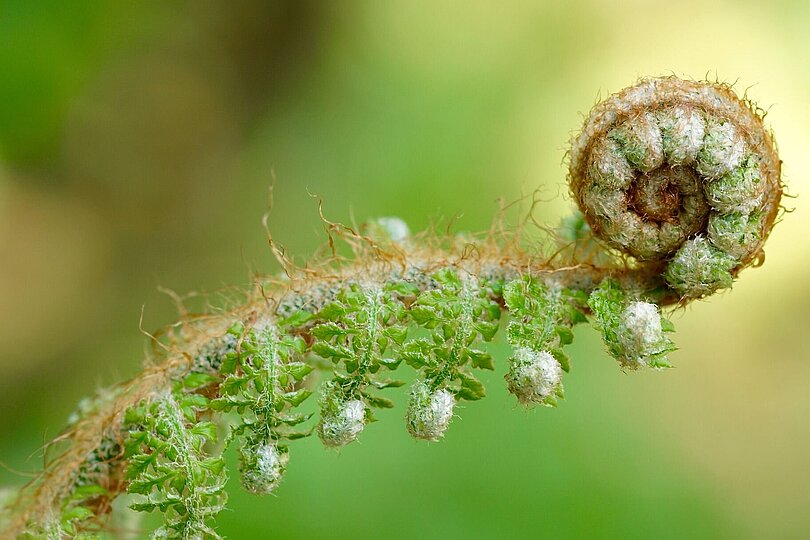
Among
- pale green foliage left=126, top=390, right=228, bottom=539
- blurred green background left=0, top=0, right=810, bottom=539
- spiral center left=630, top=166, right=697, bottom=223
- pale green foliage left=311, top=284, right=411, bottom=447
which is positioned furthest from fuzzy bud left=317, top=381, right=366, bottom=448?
blurred green background left=0, top=0, right=810, bottom=539

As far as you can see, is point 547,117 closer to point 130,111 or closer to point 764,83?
point 764,83

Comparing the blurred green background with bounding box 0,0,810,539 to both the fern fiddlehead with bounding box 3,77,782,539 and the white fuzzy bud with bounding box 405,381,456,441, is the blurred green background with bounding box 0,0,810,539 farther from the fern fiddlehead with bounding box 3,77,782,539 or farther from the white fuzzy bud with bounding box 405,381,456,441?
the white fuzzy bud with bounding box 405,381,456,441

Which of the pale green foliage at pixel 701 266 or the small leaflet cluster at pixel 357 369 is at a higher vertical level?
the pale green foliage at pixel 701 266

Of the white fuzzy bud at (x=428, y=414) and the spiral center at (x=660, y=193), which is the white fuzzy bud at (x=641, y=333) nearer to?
the spiral center at (x=660, y=193)

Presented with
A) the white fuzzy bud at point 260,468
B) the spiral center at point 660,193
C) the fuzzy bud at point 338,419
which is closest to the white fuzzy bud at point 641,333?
the spiral center at point 660,193

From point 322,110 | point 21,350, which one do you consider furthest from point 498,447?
point 21,350

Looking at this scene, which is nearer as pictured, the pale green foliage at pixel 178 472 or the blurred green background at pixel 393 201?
the pale green foliage at pixel 178 472

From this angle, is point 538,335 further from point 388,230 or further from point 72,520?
point 72,520

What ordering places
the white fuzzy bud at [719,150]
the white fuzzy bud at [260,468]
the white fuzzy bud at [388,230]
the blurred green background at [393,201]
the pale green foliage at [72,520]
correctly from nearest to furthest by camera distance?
the white fuzzy bud at [719,150] < the white fuzzy bud at [260,468] < the pale green foliage at [72,520] < the white fuzzy bud at [388,230] < the blurred green background at [393,201]
